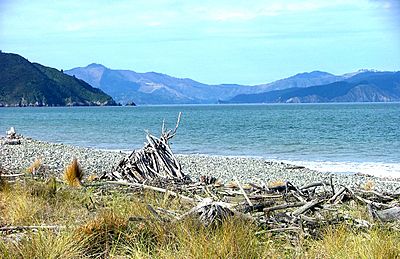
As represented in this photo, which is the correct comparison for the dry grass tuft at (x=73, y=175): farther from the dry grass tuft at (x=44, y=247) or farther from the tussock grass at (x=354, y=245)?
the tussock grass at (x=354, y=245)

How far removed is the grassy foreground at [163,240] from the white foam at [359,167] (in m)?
17.4

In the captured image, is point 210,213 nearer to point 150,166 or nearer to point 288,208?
point 288,208

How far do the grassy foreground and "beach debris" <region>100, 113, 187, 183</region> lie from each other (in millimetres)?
2938

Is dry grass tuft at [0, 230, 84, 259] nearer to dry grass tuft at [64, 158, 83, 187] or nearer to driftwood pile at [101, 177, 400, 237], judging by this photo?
driftwood pile at [101, 177, 400, 237]

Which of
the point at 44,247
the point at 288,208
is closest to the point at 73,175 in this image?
the point at 288,208

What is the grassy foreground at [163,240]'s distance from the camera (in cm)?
480

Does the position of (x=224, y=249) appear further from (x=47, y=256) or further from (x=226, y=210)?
(x=47, y=256)

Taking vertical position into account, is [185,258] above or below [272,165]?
above

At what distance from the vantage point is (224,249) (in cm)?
469

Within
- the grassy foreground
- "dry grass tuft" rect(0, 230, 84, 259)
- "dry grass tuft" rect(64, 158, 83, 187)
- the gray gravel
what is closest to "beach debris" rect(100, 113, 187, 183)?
"dry grass tuft" rect(64, 158, 83, 187)

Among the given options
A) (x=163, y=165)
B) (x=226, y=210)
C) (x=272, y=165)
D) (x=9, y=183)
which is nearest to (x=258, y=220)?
(x=226, y=210)

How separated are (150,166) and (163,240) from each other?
507cm

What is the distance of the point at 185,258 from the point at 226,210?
129 cm

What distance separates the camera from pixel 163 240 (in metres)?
5.38
